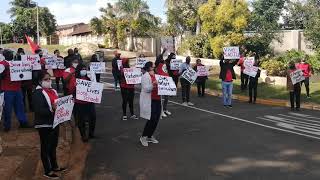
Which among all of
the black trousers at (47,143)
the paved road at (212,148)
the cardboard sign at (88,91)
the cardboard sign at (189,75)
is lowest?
the paved road at (212,148)

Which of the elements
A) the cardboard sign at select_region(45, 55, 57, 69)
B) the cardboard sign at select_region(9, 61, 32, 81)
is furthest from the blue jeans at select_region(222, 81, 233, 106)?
the cardboard sign at select_region(9, 61, 32, 81)

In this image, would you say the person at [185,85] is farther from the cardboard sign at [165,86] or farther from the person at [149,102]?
the person at [149,102]

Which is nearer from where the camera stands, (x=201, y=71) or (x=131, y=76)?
(x=131, y=76)

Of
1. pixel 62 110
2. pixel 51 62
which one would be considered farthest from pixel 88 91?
pixel 51 62

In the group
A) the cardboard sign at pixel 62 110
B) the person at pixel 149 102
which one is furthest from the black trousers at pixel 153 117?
the cardboard sign at pixel 62 110

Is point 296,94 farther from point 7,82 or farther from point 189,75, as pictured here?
point 7,82

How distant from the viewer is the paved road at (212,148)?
9062 millimetres

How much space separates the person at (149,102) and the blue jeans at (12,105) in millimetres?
3101

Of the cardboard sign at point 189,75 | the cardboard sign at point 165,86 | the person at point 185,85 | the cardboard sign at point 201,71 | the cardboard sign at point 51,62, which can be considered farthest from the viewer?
the cardboard sign at point 201,71

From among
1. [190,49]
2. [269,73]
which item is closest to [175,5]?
[190,49]

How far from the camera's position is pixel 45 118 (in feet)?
27.3

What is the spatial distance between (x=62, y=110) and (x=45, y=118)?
0.38m

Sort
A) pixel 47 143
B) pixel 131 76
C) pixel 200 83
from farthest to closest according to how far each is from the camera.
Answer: pixel 200 83, pixel 131 76, pixel 47 143

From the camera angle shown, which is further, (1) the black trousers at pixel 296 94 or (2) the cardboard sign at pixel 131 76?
(1) the black trousers at pixel 296 94
